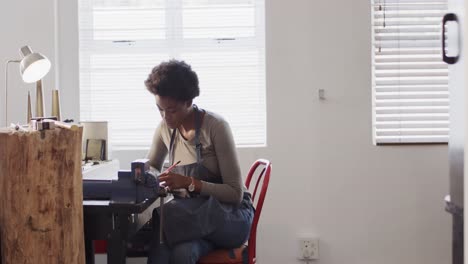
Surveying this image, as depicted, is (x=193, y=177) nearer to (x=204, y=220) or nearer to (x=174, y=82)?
(x=204, y=220)

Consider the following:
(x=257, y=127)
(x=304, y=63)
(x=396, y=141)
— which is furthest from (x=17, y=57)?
(x=396, y=141)

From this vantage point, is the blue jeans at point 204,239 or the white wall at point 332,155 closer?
the blue jeans at point 204,239

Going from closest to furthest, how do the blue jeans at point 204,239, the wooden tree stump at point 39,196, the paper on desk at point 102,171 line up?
the wooden tree stump at point 39,196, the blue jeans at point 204,239, the paper on desk at point 102,171

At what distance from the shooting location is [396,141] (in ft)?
9.84

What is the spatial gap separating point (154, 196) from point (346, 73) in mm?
1507

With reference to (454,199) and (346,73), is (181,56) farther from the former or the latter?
(454,199)

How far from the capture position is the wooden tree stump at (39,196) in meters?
1.65

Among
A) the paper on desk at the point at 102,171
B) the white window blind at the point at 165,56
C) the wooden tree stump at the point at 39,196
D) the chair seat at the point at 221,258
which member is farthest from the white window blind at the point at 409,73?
the wooden tree stump at the point at 39,196

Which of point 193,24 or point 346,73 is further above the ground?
point 193,24

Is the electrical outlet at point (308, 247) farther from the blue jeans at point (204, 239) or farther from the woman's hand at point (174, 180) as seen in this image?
the woman's hand at point (174, 180)

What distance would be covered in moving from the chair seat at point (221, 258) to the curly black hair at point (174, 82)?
0.62m

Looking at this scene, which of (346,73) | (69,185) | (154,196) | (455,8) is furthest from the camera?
(346,73)

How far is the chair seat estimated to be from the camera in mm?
2037

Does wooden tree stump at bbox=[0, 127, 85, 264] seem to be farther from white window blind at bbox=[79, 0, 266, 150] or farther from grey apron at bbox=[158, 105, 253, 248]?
white window blind at bbox=[79, 0, 266, 150]
